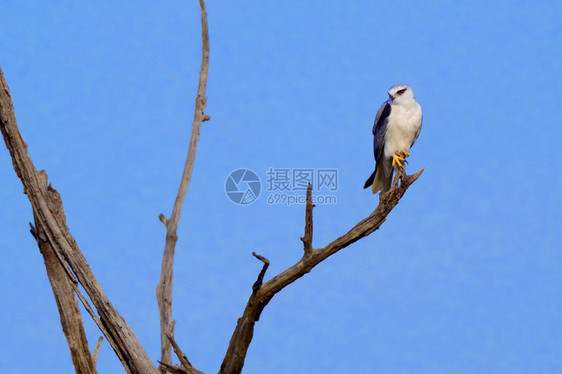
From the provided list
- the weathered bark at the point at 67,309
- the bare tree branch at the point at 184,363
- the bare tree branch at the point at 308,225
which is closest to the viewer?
the bare tree branch at the point at 308,225

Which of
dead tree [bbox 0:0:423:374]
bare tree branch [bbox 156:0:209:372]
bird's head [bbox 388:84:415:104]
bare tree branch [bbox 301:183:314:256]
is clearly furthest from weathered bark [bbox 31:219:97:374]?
bird's head [bbox 388:84:415:104]

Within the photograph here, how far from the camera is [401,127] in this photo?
5.40 metres

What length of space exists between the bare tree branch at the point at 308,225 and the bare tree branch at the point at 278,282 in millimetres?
21

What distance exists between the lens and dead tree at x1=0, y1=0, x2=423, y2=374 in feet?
12.3

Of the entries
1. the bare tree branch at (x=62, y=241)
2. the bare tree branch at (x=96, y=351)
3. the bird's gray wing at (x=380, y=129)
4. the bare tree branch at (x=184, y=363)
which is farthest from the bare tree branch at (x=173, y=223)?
the bird's gray wing at (x=380, y=129)

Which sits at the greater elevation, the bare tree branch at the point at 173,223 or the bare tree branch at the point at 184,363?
the bare tree branch at the point at 173,223

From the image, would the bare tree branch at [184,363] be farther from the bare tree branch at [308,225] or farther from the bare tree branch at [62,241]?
the bare tree branch at [308,225]

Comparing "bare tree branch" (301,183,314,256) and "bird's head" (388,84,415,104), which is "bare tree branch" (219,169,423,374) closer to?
"bare tree branch" (301,183,314,256)

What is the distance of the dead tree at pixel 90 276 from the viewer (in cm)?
375

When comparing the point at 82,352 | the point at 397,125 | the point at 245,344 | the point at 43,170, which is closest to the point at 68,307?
the point at 82,352

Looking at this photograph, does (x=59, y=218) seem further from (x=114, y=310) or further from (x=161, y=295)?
(x=161, y=295)

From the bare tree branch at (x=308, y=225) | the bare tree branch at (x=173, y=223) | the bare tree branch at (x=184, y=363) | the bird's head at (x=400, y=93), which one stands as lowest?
the bare tree branch at (x=184, y=363)

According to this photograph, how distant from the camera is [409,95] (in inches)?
215

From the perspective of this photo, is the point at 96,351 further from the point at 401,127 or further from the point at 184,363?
the point at 401,127
